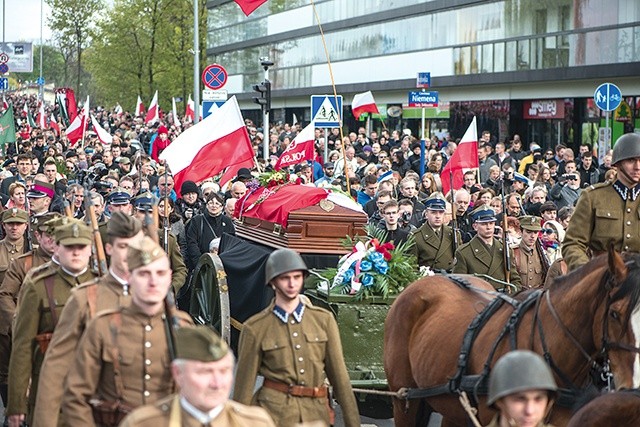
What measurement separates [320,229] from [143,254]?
596cm

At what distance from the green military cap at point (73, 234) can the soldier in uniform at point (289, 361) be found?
110 centimetres

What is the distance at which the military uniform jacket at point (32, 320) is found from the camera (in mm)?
7875

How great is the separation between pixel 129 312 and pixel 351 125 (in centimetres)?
4991

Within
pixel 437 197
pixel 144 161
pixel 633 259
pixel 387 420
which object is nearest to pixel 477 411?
pixel 633 259

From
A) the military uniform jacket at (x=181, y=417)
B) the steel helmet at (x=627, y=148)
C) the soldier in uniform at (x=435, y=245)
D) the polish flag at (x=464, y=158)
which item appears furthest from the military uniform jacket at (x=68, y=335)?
the polish flag at (x=464, y=158)

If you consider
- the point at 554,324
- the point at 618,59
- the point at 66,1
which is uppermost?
the point at 66,1

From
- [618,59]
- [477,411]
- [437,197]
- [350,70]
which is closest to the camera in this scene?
[477,411]

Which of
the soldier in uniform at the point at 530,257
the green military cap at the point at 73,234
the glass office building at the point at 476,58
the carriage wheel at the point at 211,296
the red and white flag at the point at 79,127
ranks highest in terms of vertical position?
the glass office building at the point at 476,58

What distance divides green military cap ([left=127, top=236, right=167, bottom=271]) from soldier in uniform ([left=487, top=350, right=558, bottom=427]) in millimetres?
1778

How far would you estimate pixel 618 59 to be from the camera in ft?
111

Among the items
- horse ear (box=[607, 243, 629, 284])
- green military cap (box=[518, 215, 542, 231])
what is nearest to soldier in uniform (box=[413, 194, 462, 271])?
green military cap (box=[518, 215, 542, 231])

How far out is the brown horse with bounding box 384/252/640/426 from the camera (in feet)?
23.1

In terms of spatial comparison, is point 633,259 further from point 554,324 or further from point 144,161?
point 144,161

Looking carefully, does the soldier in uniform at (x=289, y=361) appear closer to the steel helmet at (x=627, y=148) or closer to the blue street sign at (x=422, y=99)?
the steel helmet at (x=627, y=148)
